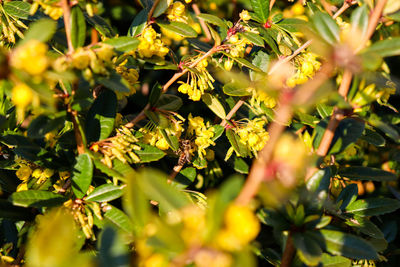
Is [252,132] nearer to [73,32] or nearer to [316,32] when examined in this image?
[316,32]

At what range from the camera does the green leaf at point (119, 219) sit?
1.28 m

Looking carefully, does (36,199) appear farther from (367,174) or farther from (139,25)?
(367,174)

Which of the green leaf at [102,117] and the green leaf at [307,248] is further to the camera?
the green leaf at [102,117]

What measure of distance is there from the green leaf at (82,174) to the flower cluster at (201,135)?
0.50 metres

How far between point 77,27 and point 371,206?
47.4 inches

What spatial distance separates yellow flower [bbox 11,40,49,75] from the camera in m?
0.84

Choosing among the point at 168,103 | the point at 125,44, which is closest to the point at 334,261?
the point at 168,103

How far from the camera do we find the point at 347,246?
3.60 ft

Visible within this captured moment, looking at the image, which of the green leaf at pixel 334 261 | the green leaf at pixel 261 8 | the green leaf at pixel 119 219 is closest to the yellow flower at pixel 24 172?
the green leaf at pixel 119 219

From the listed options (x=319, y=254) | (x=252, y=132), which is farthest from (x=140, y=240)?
(x=252, y=132)

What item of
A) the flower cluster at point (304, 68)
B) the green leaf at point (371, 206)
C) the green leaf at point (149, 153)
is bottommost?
the green leaf at point (371, 206)

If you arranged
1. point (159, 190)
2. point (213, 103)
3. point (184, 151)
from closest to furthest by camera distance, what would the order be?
point (159, 190), point (184, 151), point (213, 103)

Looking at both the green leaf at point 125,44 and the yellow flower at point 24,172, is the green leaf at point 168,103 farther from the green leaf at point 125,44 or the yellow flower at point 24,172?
the yellow flower at point 24,172

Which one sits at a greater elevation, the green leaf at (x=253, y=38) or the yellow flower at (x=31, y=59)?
the yellow flower at (x=31, y=59)
